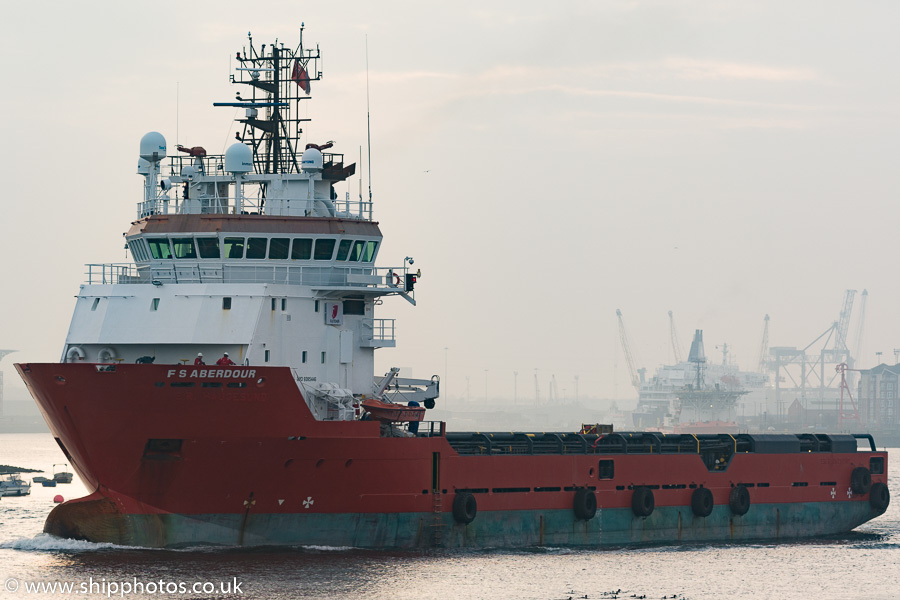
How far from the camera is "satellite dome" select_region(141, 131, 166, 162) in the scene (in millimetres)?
35219

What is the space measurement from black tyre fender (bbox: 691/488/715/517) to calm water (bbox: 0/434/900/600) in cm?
155

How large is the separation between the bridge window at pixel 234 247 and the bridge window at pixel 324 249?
1.92 meters

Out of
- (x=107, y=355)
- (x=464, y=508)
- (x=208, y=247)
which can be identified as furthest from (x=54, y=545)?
(x=464, y=508)

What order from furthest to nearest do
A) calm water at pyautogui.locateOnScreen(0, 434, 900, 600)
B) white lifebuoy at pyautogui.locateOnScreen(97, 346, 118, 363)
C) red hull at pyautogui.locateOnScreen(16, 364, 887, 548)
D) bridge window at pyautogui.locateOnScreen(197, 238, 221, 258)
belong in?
bridge window at pyautogui.locateOnScreen(197, 238, 221, 258) → white lifebuoy at pyautogui.locateOnScreen(97, 346, 118, 363) → red hull at pyautogui.locateOnScreen(16, 364, 887, 548) → calm water at pyautogui.locateOnScreen(0, 434, 900, 600)

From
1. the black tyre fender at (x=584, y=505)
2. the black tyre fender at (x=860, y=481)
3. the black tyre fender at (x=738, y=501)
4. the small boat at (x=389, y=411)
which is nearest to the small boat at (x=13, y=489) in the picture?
the small boat at (x=389, y=411)

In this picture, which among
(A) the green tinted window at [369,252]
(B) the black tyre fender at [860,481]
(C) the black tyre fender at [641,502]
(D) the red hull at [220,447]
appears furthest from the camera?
(B) the black tyre fender at [860,481]

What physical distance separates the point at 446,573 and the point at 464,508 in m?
3.03

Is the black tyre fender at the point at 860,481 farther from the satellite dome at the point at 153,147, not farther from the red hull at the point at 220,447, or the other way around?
the satellite dome at the point at 153,147

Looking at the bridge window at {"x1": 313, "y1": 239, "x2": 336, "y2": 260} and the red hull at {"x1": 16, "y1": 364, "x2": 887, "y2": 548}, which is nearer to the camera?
the red hull at {"x1": 16, "y1": 364, "x2": 887, "y2": 548}

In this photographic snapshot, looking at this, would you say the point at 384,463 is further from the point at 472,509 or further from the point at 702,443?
the point at 702,443

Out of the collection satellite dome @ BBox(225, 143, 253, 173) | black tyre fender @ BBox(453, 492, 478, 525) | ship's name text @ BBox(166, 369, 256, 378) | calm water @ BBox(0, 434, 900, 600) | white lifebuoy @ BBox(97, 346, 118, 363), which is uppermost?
satellite dome @ BBox(225, 143, 253, 173)

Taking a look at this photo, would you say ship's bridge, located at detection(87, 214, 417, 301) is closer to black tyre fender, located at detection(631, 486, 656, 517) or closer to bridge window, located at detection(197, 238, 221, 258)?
bridge window, located at detection(197, 238, 221, 258)

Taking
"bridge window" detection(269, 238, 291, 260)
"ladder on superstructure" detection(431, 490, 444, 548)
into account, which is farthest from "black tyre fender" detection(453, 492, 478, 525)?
"bridge window" detection(269, 238, 291, 260)

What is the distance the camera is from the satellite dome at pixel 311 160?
1380 inches
